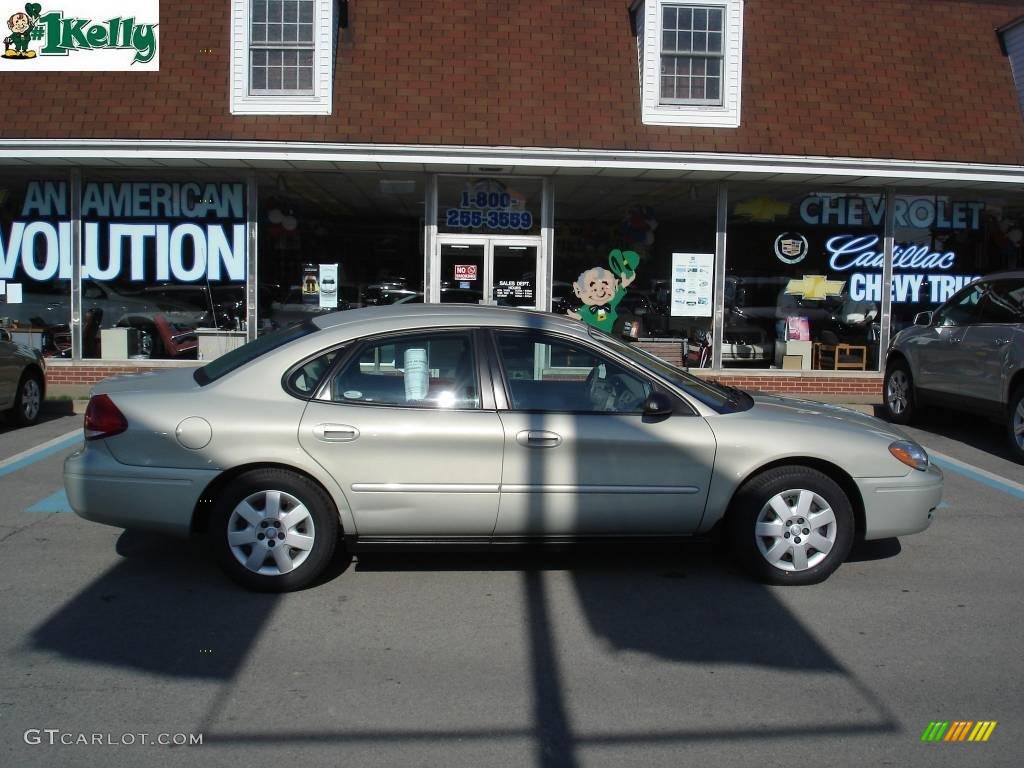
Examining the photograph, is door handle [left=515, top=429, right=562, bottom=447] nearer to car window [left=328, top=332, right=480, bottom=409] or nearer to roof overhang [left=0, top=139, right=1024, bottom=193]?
car window [left=328, top=332, right=480, bottom=409]

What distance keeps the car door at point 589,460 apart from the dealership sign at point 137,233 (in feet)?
29.0

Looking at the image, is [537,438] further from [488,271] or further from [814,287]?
[814,287]

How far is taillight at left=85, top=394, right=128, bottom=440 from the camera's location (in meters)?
5.27

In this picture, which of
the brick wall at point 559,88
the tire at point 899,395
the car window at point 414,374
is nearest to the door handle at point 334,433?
the car window at point 414,374

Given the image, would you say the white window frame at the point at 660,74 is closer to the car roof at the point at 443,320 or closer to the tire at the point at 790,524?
the car roof at the point at 443,320

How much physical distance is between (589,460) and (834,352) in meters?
9.65

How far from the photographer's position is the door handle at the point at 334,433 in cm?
520

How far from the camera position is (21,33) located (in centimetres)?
1291

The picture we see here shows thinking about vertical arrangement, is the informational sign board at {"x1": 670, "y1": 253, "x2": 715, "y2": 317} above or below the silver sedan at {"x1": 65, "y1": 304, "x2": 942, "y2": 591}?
above

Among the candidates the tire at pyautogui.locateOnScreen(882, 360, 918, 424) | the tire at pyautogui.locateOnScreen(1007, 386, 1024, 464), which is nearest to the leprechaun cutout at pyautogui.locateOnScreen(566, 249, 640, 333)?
the tire at pyautogui.locateOnScreen(882, 360, 918, 424)

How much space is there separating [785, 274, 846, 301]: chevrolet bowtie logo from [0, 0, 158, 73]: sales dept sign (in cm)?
930

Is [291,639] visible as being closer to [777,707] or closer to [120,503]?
[120,503]

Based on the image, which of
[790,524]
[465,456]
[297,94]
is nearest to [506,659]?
[465,456]

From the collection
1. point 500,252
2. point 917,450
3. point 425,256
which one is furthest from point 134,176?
point 917,450
